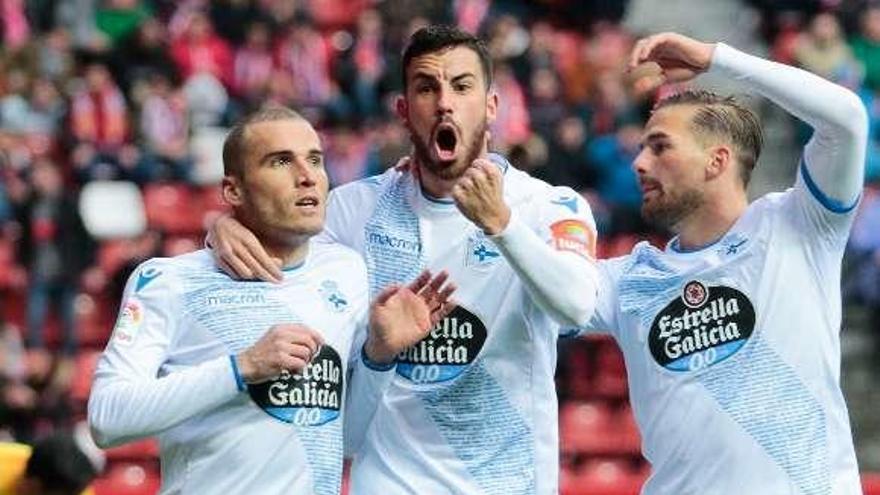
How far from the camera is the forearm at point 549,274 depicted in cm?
696

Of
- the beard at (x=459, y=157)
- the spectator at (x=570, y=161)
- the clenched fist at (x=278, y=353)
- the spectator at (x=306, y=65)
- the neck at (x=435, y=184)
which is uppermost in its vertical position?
the spectator at (x=306, y=65)

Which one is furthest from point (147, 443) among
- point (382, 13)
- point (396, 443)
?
point (396, 443)

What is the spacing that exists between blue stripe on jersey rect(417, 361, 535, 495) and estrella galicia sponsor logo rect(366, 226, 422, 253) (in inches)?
18.8

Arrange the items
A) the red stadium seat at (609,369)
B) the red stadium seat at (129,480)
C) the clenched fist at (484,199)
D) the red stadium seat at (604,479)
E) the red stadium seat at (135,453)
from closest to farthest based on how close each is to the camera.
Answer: the clenched fist at (484,199) < the red stadium seat at (604,479) < the red stadium seat at (129,480) < the red stadium seat at (135,453) < the red stadium seat at (609,369)

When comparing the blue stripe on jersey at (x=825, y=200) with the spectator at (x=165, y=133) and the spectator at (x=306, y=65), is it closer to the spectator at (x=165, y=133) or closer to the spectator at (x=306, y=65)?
the spectator at (x=165, y=133)

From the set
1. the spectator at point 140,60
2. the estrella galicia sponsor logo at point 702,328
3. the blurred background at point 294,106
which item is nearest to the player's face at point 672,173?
the estrella galicia sponsor logo at point 702,328

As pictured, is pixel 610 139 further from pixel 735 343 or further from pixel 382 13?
pixel 735 343

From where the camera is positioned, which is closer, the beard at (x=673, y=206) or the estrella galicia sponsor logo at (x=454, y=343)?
the estrella galicia sponsor logo at (x=454, y=343)

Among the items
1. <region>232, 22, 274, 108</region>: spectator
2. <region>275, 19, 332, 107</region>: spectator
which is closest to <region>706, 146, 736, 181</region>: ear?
<region>275, 19, 332, 107</region>: spectator

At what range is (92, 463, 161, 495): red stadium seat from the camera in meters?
14.5

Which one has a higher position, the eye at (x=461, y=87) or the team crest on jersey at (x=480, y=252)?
the eye at (x=461, y=87)

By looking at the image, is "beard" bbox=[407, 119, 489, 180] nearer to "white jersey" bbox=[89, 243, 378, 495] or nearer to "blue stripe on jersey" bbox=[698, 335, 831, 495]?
"white jersey" bbox=[89, 243, 378, 495]

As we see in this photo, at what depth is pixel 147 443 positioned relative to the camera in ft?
51.8

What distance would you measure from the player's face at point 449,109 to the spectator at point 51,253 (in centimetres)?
952
